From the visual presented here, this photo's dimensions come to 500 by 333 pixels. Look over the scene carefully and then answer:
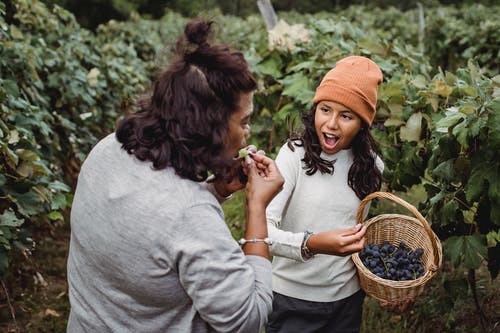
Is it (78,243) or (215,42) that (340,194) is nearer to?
(215,42)

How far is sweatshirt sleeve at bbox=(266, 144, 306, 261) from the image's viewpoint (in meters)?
1.96

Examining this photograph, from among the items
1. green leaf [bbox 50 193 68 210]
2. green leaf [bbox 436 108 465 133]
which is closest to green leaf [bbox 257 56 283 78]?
green leaf [bbox 50 193 68 210]

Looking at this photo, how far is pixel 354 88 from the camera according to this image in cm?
218

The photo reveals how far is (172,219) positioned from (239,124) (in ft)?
1.19

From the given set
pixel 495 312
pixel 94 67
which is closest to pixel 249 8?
pixel 94 67

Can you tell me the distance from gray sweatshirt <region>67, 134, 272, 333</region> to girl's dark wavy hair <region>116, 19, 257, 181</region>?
4 centimetres

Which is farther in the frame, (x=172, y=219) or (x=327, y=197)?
(x=327, y=197)

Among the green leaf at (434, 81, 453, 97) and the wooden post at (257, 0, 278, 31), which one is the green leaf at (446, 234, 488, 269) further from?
the wooden post at (257, 0, 278, 31)

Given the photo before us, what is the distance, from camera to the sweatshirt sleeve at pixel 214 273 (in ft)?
4.11

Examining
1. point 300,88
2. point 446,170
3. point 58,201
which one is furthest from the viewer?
point 300,88

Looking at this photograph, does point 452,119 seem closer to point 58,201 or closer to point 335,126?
point 335,126

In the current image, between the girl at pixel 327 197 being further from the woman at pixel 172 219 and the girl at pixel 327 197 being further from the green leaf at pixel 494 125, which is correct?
the woman at pixel 172 219

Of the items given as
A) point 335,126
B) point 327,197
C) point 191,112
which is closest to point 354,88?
point 335,126

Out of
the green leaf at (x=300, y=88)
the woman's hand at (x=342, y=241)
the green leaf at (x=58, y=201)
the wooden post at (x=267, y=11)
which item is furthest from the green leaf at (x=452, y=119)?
the wooden post at (x=267, y=11)
